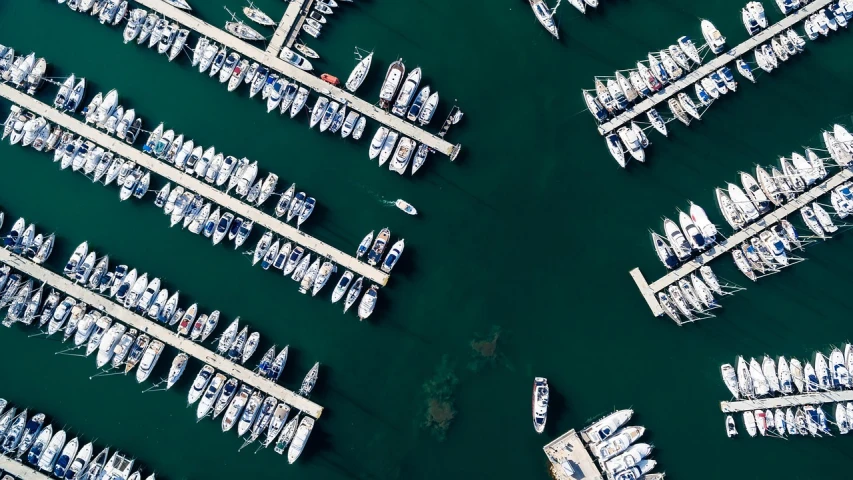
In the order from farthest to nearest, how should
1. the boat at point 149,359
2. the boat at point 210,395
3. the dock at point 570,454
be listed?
the dock at point 570,454 → the boat at point 210,395 → the boat at point 149,359

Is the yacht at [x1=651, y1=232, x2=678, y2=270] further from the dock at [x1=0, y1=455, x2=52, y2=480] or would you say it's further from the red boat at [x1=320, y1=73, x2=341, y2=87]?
the dock at [x1=0, y1=455, x2=52, y2=480]

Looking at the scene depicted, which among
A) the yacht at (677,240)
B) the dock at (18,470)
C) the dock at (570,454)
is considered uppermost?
the yacht at (677,240)

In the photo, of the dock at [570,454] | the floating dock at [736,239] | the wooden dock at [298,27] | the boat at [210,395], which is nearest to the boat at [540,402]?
the dock at [570,454]

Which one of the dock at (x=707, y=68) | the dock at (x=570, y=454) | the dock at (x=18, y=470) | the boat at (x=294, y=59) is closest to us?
the dock at (x=18, y=470)

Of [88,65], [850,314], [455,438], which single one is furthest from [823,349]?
[88,65]

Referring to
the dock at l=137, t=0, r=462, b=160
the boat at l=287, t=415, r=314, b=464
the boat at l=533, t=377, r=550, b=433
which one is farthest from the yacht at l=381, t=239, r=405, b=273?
the boat at l=533, t=377, r=550, b=433

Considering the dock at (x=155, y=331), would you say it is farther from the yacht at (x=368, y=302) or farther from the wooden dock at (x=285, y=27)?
the wooden dock at (x=285, y=27)

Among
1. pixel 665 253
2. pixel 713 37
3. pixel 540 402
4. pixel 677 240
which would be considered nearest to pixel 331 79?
pixel 665 253
